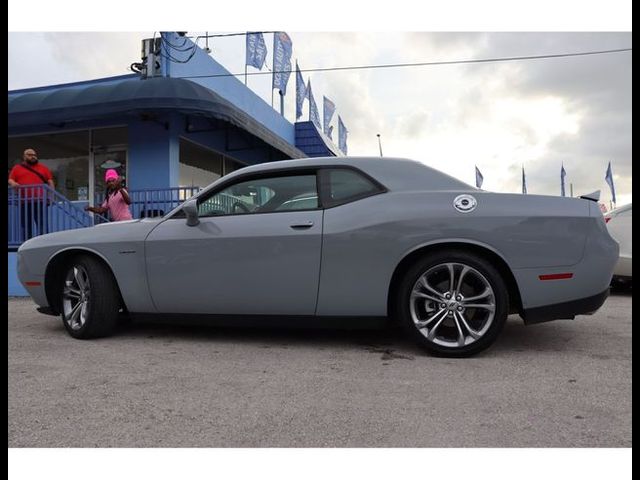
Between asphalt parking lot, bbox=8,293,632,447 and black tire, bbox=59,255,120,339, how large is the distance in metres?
0.13

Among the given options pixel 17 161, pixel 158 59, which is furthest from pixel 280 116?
pixel 17 161

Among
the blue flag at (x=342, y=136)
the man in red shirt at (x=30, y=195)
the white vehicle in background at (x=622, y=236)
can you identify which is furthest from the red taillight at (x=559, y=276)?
the blue flag at (x=342, y=136)

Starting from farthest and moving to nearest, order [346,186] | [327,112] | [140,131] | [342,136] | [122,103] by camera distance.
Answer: [342,136]
[327,112]
[140,131]
[122,103]
[346,186]

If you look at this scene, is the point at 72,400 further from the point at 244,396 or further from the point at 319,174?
the point at 319,174

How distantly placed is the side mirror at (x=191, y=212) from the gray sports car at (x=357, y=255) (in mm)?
13

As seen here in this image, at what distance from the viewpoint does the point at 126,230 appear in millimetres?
4066

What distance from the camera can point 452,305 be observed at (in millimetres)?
3365

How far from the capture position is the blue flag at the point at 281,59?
1580cm

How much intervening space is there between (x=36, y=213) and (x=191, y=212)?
212 inches

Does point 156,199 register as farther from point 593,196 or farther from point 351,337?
point 593,196

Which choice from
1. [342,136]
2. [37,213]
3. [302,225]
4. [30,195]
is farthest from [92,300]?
[342,136]

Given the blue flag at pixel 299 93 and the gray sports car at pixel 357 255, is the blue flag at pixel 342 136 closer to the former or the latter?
the blue flag at pixel 299 93

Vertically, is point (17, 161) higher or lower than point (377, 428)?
higher

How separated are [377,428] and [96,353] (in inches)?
95.0
